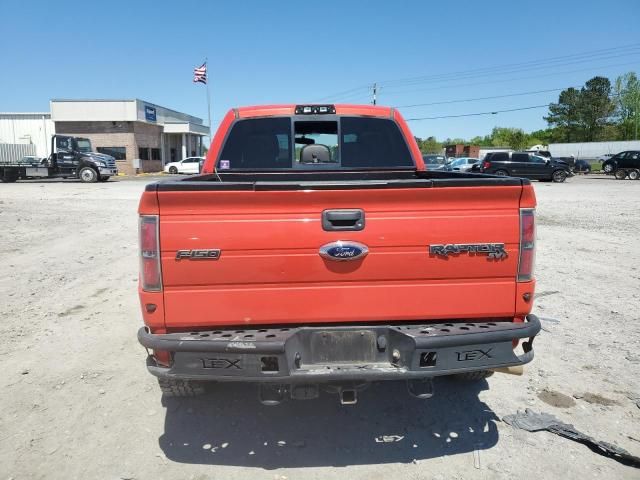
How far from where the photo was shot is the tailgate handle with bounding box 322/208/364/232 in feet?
8.25

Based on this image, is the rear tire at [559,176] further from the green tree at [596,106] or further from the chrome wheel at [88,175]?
the green tree at [596,106]

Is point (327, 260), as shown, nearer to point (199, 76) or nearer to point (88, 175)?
point (88, 175)

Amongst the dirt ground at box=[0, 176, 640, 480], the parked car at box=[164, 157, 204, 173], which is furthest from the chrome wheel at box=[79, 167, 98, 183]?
the dirt ground at box=[0, 176, 640, 480]

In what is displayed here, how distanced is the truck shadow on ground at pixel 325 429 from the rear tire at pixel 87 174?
2731 centimetres

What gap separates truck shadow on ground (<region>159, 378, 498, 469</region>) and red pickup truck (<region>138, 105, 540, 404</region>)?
0.52 metres

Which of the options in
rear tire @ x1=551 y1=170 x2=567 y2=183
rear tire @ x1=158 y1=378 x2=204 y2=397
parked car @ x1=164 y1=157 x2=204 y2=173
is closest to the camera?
rear tire @ x1=158 y1=378 x2=204 y2=397

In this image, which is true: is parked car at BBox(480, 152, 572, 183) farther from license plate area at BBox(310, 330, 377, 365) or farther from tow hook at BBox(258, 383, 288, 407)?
tow hook at BBox(258, 383, 288, 407)

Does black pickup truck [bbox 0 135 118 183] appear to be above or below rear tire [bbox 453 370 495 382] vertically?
above

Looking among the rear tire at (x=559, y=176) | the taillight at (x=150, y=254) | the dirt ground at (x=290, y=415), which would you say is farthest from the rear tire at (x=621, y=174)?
the taillight at (x=150, y=254)

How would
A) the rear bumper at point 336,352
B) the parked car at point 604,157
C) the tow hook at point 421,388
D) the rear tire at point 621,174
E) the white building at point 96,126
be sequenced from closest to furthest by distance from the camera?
the rear bumper at point 336,352 < the tow hook at point 421,388 < the rear tire at point 621,174 < the white building at point 96,126 < the parked car at point 604,157

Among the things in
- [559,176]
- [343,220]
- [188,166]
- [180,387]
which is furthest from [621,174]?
[180,387]

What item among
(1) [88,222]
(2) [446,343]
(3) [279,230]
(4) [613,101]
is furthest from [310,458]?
(4) [613,101]

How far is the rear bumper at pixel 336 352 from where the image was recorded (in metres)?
2.44

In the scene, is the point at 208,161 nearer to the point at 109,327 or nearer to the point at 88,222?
the point at 109,327
